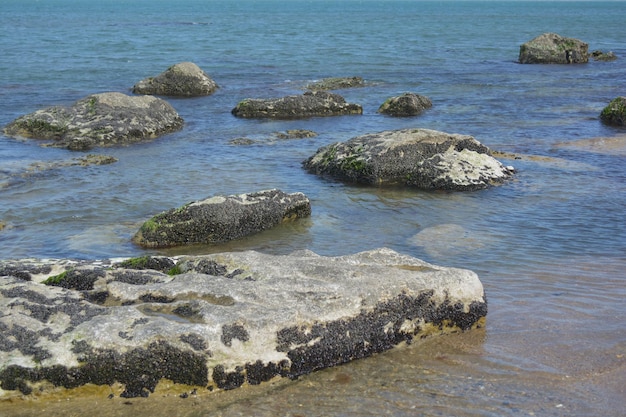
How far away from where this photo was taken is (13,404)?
6363mm

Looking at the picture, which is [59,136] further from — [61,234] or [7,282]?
[7,282]

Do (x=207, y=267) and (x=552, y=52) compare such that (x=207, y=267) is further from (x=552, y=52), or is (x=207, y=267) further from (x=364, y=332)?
(x=552, y=52)

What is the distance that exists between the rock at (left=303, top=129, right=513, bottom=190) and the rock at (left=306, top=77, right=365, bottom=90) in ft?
42.4

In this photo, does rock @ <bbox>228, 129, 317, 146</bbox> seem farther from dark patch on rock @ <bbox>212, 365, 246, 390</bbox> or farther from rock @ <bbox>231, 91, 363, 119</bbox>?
dark patch on rock @ <bbox>212, 365, 246, 390</bbox>

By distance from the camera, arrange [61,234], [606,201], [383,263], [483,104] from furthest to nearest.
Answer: [483,104], [606,201], [61,234], [383,263]

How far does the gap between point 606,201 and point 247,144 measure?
26.8ft

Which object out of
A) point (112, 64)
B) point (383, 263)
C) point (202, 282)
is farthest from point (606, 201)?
point (112, 64)

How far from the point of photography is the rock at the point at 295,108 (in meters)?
22.0

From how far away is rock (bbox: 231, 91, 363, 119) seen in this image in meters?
22.0

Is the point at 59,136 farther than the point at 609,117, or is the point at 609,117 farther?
the point at 609,117

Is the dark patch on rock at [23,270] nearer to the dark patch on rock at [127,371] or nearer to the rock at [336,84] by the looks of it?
the dark patch on rock at [127,371]

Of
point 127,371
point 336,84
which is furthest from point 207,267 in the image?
point 336,84

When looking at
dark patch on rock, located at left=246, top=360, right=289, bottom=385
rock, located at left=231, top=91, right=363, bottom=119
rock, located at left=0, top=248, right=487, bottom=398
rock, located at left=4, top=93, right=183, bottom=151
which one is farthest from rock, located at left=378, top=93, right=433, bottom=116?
dark patch on rock, located at left=246, top=360, right=289, bottom=385

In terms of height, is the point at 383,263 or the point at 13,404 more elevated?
the point at 383,263
